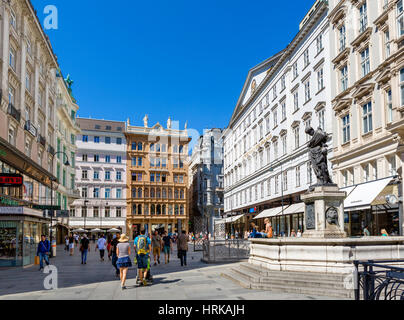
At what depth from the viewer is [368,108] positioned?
26.0 meters

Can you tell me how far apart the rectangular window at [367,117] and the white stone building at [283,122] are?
4.40 m

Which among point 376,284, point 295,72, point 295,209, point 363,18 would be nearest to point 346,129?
point 363,18

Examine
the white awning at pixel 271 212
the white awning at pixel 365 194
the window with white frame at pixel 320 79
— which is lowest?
the white awning at pixel 271 212

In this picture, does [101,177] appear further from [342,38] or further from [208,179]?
[342,38]

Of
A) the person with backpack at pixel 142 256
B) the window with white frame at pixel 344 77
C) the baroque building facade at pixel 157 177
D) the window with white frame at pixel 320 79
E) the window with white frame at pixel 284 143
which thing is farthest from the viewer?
the baroque building facade at pixel 157 177

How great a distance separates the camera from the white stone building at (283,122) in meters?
33.7

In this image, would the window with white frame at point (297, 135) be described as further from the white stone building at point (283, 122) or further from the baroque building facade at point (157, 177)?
the baroque building facade at point (157, 177)

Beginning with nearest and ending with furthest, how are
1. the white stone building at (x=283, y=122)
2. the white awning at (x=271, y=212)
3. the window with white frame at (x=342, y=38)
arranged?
the window with white frame at (x=342, y=38) → the white stone building at (x=283, y=122) → the white awning at (x=271, y=212)

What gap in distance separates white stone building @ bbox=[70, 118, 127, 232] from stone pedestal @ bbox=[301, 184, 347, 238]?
6828cm

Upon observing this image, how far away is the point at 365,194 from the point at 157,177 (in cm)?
6322

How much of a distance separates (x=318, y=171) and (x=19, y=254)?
16.9 metres

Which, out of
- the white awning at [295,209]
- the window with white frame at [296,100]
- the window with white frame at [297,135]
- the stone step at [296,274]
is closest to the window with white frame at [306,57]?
the window with white frame at [296,100]

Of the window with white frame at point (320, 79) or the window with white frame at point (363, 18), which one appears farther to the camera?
the window with white frame at point (320, 79)

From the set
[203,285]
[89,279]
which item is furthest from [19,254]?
[203,285]
